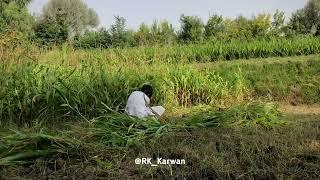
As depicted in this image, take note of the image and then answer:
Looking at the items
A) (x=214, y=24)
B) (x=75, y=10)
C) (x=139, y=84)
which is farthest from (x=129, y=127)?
(x=75, y=10)

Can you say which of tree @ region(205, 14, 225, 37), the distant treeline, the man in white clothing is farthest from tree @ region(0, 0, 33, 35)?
the man in white clothing

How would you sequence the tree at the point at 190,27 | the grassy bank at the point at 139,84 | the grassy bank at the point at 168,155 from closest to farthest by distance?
1. the grassy bank at the point at 168,155
2. the grassy bank at the point at 139,84
3. the tree at the point at 190,27

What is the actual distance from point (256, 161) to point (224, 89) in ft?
17.7

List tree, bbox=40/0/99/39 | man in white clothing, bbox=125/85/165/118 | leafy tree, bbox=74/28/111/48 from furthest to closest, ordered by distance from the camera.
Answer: tree, bbox=40/0/99/39 < leafy tree, bbox=74/28/111/48 < man in white clothing, bbox=125/85/165/118

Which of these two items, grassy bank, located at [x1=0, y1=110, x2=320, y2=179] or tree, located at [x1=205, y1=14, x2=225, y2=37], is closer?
grassy bank, located at [x1=0, y1=110, x2=320, y2=179]

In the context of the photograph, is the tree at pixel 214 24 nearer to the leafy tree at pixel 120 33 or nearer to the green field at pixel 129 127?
the leafy tree at pixel 120 33

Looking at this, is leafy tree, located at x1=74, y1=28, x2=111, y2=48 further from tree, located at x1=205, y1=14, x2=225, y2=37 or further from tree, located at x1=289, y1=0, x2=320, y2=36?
tree, located at x1=289, y1=0, x2=320, y2=36

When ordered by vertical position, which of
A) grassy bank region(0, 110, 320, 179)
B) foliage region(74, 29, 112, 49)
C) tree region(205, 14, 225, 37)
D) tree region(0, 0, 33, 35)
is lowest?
grassy bank region(0, 110, 320, 179)

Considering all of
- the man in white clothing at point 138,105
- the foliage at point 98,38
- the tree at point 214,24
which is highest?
the tree at point 214,24

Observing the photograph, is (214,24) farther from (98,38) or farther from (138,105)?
(138,105)

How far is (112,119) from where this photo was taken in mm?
5426

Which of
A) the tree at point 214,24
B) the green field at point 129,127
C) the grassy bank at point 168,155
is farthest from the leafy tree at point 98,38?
the tree at point 214,24

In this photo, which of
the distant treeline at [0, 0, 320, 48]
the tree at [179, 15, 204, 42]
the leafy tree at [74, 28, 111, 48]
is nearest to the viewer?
the leafy tree at [74, 28, 111, 48]

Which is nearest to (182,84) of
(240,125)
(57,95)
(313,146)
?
(57,95)
